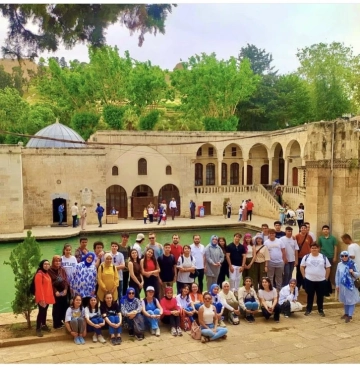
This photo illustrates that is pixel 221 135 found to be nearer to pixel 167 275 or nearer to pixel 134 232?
pixel 134 232

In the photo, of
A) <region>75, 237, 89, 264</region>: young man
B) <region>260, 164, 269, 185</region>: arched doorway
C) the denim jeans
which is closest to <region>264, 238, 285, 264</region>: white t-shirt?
the denim jeans

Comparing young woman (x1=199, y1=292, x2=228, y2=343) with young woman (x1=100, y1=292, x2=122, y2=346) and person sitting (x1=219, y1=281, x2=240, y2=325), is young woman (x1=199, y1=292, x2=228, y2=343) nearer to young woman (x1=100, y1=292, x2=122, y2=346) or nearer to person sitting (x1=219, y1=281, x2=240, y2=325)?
person sitting (x1=219, y1=281, x2=240, y2=325)

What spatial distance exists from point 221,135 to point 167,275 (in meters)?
24.0

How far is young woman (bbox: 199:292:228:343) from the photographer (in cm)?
777

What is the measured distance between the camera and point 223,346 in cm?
758

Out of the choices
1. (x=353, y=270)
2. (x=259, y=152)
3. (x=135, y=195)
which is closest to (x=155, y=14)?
(x=353, y=270)

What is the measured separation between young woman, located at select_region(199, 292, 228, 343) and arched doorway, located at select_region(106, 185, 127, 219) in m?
21.7

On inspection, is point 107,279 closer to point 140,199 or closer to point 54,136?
point 140,199

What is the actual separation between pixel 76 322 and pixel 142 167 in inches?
885

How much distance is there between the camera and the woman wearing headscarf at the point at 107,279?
8141 mm

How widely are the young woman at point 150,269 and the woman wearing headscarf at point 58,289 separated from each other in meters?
1.45

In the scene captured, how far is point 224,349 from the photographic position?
7.45 metres

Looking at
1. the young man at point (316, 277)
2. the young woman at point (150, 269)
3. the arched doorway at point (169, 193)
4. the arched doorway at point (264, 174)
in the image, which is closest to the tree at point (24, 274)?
the young woman at point (150, 269)

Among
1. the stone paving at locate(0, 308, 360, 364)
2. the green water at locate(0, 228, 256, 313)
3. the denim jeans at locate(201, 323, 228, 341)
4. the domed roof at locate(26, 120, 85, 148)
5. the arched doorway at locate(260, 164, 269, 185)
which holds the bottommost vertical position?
the green water at locate(0, 228, 256, 313)
